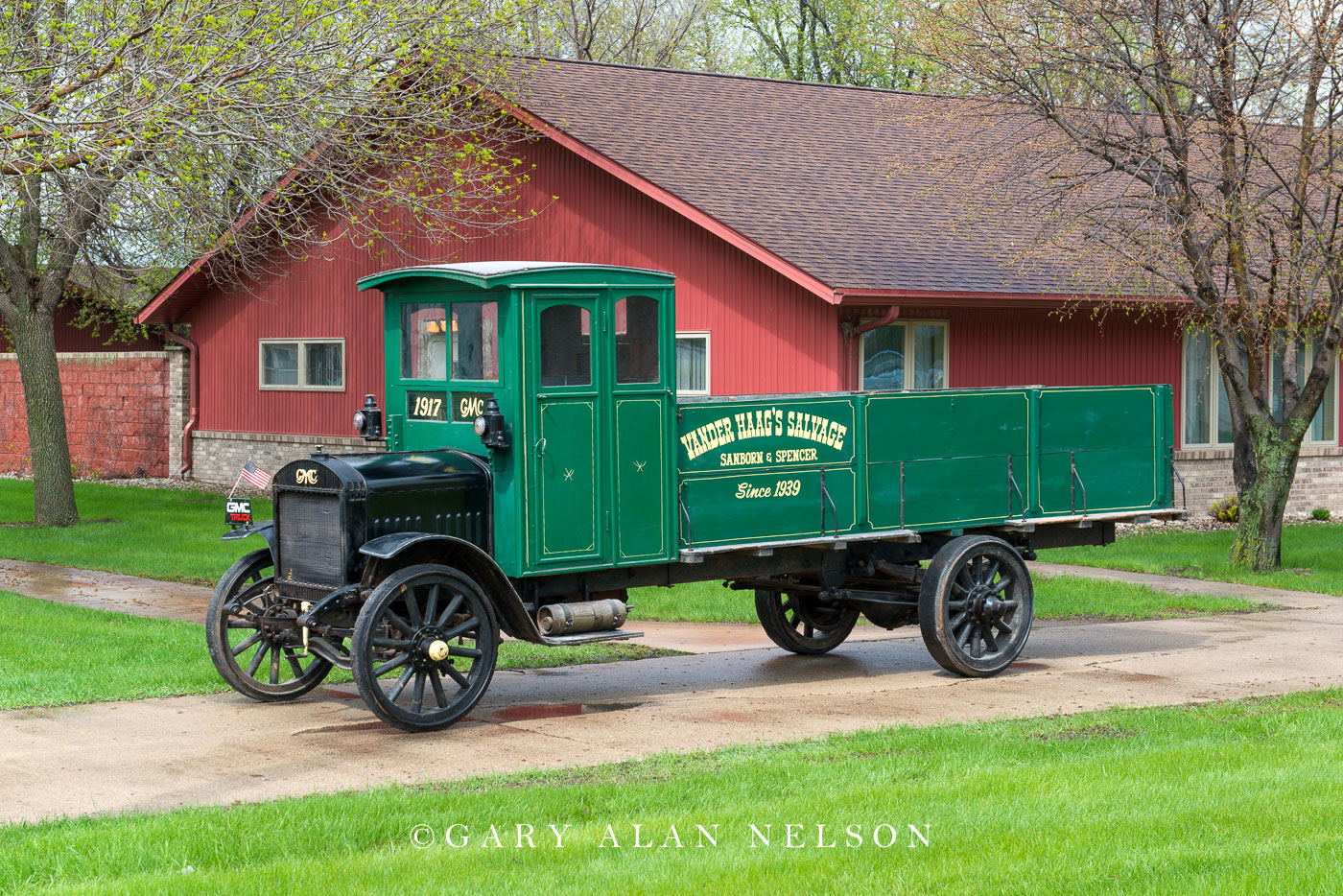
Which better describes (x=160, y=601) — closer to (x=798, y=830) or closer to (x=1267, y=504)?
(x=798, y=830)

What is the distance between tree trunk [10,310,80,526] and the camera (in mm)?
20797

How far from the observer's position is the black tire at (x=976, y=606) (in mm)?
10383

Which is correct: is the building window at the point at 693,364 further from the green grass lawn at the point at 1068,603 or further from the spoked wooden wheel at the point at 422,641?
the spoked wooden wheel at the point at 422,641

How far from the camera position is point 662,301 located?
9.78 metres

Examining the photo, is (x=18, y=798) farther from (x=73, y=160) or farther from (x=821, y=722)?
(x=73, y=160)

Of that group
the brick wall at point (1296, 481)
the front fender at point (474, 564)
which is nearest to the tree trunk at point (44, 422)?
the front fender at point (474, 564)

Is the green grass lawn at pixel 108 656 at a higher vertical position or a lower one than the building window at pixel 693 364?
lower

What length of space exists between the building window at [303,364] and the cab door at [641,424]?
52.9 ft

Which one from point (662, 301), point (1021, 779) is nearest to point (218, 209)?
point (662, 301)

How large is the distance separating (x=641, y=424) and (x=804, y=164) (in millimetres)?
12325

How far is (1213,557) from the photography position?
1753 cm

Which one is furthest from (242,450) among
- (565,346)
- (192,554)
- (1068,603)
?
(565,346)

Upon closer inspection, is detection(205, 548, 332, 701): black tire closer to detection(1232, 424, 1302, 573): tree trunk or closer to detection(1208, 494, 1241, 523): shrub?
detection(1232, 424, 1302, 573): tree trunk

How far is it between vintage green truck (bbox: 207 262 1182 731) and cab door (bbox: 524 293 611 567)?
1cm
